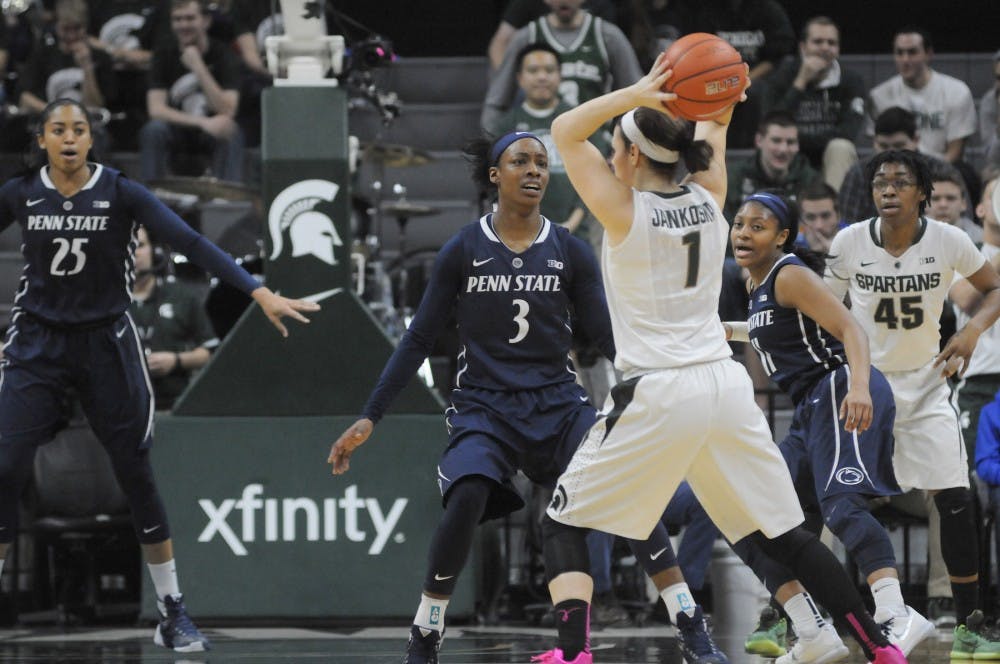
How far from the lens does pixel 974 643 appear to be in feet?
22.0

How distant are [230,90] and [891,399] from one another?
→ 6.79 m

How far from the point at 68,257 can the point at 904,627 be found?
3909 mm

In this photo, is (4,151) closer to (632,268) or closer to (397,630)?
(397,630)

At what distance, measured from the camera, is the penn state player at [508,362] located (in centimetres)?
585

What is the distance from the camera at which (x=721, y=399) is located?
16.7ft

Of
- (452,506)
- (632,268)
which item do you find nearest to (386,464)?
(452,506)

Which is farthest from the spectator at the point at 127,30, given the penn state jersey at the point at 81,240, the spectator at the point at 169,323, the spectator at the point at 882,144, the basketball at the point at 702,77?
the basketball at the point at 702,77

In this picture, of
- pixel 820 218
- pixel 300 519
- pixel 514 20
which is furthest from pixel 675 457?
pixel 514 20

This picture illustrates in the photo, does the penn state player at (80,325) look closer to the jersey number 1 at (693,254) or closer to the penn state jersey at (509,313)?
the penn state jersey at (509,313)

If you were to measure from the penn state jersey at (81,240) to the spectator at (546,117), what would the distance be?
3158 millimetres

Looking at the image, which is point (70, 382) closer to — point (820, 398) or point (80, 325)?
point (80, 325)

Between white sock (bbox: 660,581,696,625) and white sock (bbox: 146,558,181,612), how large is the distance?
250 centimetres

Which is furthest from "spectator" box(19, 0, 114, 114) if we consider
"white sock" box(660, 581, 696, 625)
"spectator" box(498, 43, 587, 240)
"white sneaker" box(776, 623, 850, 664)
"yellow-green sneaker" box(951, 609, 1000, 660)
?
"white sneaker" box(776, 623, 850, 664)

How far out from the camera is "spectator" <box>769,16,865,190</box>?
10.9m
